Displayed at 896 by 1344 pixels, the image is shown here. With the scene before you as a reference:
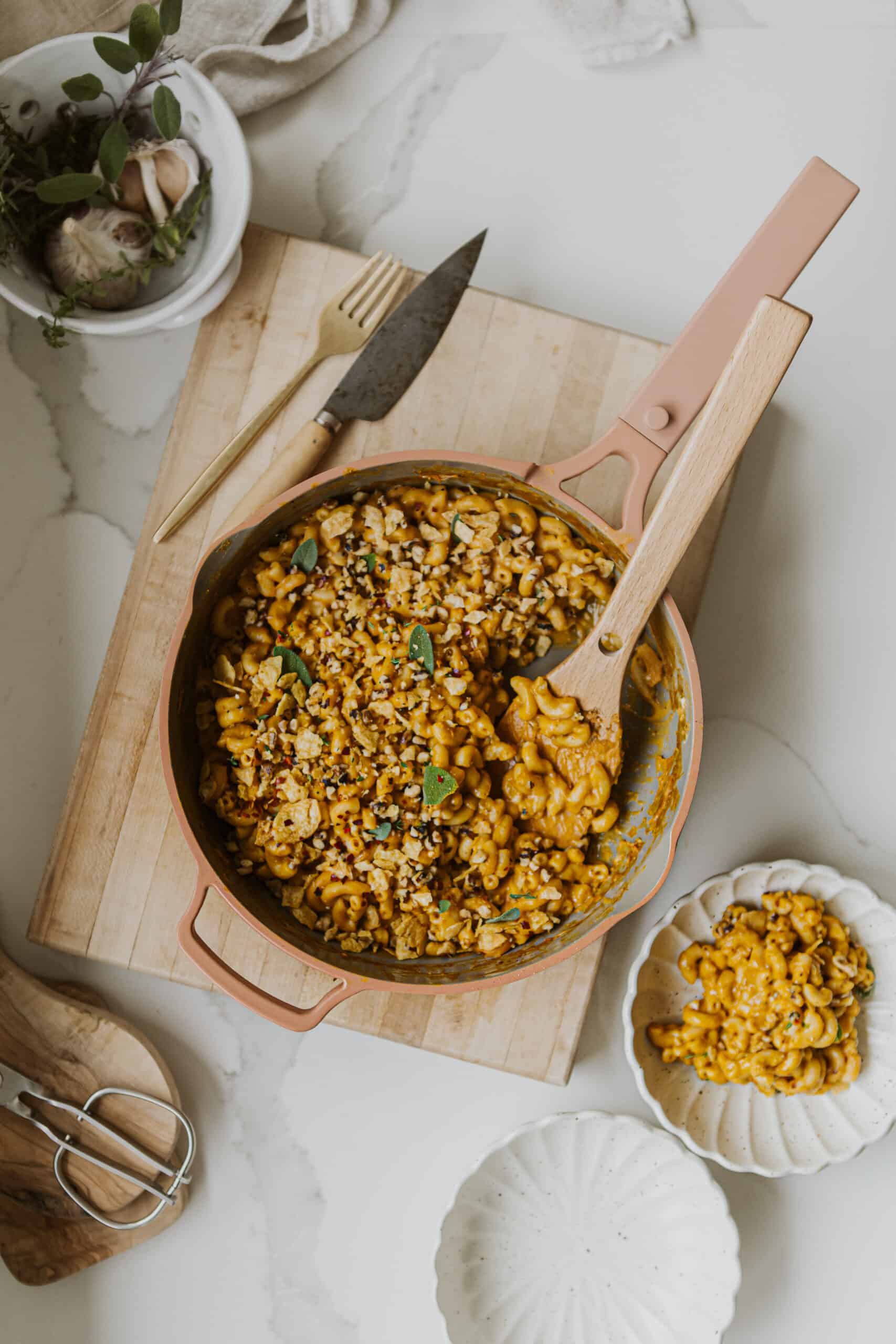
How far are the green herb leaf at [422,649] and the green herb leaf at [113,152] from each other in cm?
72

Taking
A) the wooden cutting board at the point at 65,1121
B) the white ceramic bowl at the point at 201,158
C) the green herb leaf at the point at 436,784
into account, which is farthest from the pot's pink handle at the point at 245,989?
the white ceramic bowl at the point at 201,158

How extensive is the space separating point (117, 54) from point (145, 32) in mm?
49

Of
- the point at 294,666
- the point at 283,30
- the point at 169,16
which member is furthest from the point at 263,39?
the point at 294,666

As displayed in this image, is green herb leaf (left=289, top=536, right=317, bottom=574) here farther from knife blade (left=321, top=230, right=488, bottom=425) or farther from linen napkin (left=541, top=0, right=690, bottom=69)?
linen napkin (left=541, top=0, right=690, bottom=69)

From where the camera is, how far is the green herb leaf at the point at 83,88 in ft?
4.40

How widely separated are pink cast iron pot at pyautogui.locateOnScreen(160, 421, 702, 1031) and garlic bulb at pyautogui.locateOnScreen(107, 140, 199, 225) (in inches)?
17.8

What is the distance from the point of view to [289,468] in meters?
1.44

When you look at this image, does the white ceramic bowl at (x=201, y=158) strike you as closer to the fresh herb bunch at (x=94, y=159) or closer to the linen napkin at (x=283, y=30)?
the fresh herb bunch at (x=94, y=159)

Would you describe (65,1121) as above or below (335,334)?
below

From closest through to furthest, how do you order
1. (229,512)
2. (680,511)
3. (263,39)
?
(680,511), (229,512), (263,39)

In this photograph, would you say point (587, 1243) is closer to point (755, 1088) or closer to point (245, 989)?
point (755, 1088)

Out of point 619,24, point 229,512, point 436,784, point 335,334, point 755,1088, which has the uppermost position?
point 619,24

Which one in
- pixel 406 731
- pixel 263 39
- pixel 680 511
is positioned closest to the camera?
pixel 680 511

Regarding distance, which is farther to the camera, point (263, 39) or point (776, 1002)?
point (263, 39)
